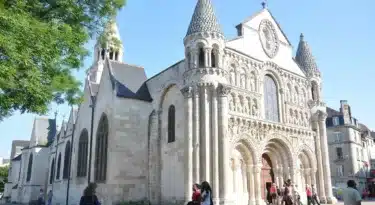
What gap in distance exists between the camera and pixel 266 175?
21781 mm

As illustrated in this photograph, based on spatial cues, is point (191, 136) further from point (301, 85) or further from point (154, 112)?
point (301, 85)

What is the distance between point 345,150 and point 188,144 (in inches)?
1292

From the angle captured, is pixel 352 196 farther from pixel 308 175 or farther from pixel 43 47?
pixel 308 175

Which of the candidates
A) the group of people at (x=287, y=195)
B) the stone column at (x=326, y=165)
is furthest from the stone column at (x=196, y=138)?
the stone column at (x=326, y=165)

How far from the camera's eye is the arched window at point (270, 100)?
22.4 m

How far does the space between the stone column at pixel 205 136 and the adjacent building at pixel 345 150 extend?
31023 millimetres

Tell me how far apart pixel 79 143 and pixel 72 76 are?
19.1m

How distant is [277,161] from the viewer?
73.2 ft

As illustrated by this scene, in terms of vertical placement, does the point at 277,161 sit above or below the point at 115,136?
below

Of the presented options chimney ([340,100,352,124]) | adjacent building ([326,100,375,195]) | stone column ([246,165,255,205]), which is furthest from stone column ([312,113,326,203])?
chimney ([340,100,352,124])

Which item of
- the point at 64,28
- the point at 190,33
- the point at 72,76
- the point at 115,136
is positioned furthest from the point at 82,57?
the point at 115,136

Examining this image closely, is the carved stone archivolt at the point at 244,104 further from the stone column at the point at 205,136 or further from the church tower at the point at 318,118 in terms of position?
the church tower at the point at 318,118

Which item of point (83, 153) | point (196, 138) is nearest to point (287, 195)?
point (196, 138)

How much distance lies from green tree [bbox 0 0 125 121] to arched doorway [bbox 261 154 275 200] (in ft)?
47.3
